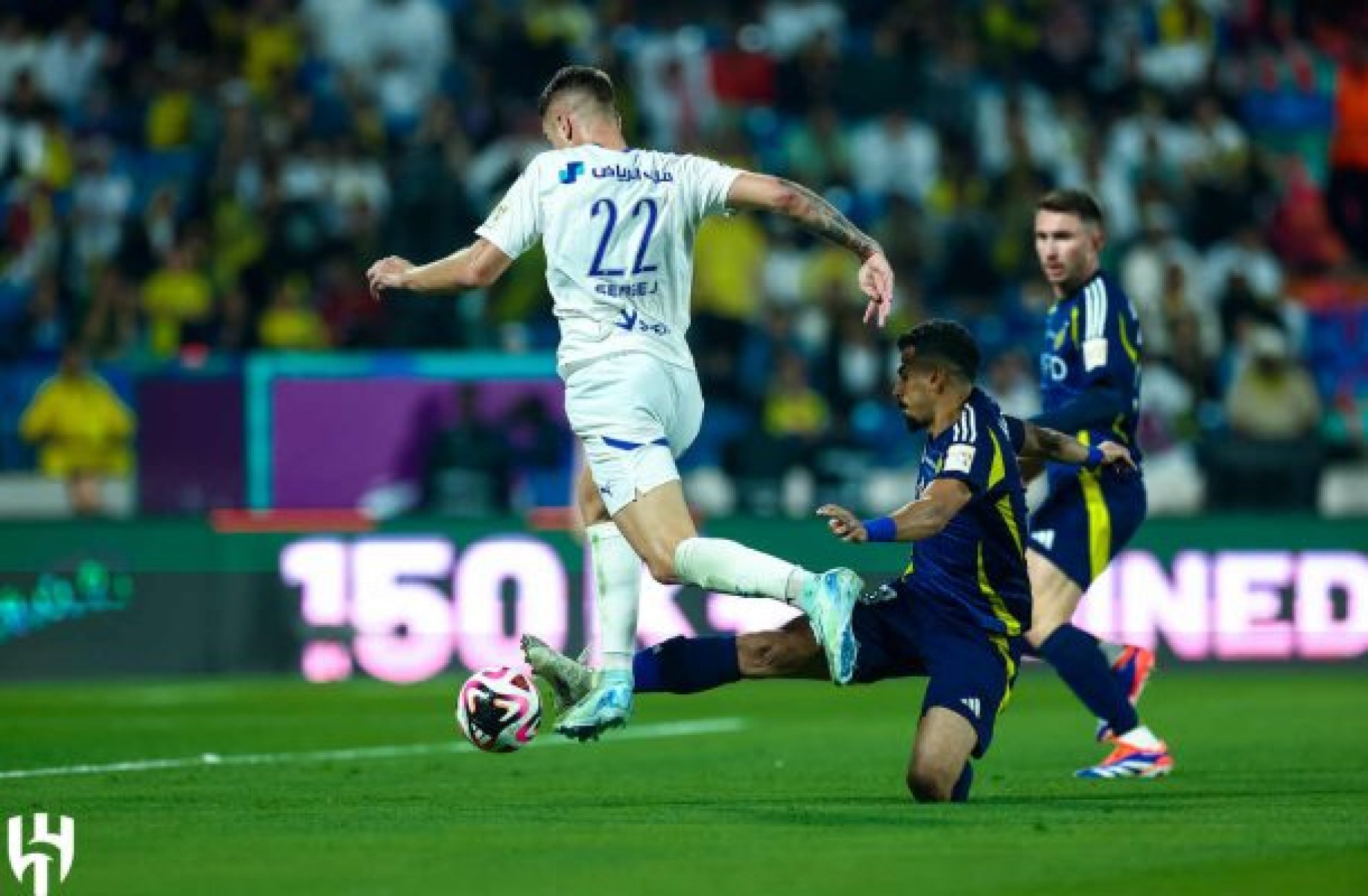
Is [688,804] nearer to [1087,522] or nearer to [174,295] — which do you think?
[1087,522]

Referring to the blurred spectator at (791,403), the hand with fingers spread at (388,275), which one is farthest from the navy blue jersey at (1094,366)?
the blurred spectator at (791,403)

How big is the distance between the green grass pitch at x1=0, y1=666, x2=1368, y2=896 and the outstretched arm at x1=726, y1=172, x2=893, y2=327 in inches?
70.9

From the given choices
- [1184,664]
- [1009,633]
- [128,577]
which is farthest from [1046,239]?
[128,577]

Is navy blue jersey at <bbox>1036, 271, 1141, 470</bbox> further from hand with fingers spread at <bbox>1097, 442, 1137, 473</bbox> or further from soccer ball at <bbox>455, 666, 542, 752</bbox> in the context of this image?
soccer ball at <bbox>455, 666, 542, 752</bbox>

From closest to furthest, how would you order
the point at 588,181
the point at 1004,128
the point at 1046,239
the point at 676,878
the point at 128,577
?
the point at 676,878, the point at 588,181, the point at 1046,239, the point at 128,577, the point at 1004,128

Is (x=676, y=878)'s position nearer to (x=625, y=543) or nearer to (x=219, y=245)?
(x=625, y=543)

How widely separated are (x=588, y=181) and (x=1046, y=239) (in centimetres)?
253

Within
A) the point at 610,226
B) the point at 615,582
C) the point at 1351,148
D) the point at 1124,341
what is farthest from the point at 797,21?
the point at 610,226

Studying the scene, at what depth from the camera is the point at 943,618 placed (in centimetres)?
977

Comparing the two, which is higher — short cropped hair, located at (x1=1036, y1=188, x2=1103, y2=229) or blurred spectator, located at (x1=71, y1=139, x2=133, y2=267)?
blurred spectator, located at (x1=71, y1=139, x2=133, y2=267)

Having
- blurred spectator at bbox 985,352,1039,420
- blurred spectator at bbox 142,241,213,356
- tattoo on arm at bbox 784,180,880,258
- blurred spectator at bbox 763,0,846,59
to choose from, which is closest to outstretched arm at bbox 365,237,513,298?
tattoo on arm at bbox 784,180,880,258

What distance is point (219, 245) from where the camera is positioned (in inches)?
844

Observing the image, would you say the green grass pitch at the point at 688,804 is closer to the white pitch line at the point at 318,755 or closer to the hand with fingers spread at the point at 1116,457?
the white pitch line at the point at 318,755

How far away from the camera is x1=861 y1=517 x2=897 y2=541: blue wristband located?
8.86 meters
